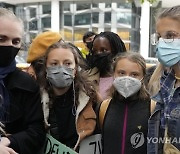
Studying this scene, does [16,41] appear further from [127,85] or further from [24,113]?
[127,85]

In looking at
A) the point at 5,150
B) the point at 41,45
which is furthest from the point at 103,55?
the point at 5,150

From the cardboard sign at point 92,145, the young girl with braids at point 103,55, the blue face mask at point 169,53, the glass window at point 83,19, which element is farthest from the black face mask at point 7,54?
the glass window at point 83,19

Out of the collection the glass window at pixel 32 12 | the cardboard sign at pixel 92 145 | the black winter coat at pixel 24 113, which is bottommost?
the cardboard sign at pixel 92 145

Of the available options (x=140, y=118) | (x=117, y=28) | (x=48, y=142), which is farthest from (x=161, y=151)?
(x=117, y=28)

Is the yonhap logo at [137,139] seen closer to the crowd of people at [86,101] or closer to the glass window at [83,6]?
the crowd of people at [86,101]

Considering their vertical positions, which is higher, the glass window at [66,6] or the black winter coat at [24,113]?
the glass window at [66,6]

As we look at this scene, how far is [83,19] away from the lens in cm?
2192

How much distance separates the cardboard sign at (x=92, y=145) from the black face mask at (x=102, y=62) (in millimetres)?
1100

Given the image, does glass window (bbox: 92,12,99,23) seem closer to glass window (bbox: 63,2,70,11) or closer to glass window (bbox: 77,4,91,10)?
glass window (bbox: 77,4,91,10)

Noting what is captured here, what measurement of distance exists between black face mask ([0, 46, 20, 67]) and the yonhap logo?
0.98 metres

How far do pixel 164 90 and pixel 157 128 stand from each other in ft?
0.82

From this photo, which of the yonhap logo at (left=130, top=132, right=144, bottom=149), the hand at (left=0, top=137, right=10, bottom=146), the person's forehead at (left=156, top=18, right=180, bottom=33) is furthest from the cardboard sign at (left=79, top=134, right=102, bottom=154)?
the person's forehead at (left=156, top=18, right=180, bottom=33)

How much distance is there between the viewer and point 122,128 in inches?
96.7

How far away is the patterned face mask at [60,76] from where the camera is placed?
258 cm
